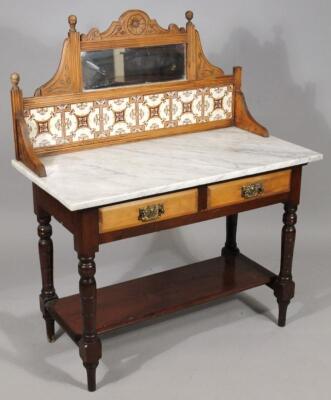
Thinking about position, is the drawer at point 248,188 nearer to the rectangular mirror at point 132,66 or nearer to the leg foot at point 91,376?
the rectangular mirror at point 132,66

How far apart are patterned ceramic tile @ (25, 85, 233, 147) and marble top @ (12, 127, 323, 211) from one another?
7 centimetres

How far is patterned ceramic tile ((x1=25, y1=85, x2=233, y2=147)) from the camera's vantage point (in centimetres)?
355

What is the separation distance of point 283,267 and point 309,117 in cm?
144

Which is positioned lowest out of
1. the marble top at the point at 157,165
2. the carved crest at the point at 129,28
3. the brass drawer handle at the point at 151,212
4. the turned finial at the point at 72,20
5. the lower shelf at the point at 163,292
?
the lower shelf at the point at 163,292

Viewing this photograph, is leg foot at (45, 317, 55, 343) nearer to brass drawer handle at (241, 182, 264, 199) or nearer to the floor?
the floor

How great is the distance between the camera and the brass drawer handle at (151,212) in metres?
3.26

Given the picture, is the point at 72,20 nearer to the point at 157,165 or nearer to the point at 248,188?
the point at 157,165

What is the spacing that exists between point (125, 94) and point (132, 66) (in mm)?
126

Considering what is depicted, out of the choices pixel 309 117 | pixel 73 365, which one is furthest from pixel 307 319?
pixel 309 117

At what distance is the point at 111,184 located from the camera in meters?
3.25

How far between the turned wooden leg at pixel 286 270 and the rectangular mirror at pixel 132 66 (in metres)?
0.82

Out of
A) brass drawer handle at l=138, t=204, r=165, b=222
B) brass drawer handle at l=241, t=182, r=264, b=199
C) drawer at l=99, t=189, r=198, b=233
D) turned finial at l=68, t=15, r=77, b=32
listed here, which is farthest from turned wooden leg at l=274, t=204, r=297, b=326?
turned finial at l=68, t=15, r=77, b=32

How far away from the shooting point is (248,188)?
352cm

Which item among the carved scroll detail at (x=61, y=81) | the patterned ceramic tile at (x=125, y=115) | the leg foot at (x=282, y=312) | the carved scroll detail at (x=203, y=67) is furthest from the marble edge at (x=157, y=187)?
the leg foot at (x=282, y=312)
